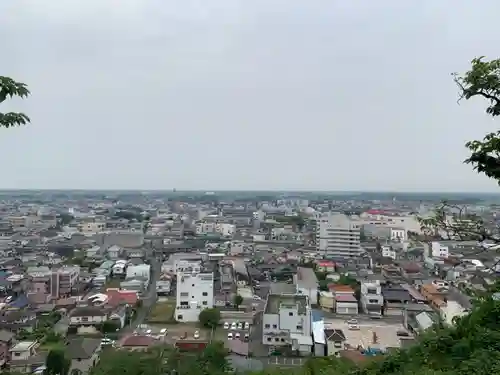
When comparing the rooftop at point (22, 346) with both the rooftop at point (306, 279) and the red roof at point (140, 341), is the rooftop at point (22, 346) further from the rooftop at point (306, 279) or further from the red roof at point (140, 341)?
the rooftop at point (306, 279)

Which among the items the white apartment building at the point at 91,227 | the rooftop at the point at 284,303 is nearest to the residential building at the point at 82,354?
the rooftop at the point at 284,303

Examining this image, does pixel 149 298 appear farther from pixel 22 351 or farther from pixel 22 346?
pixel 22 351

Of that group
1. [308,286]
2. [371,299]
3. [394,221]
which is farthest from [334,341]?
[394,221]

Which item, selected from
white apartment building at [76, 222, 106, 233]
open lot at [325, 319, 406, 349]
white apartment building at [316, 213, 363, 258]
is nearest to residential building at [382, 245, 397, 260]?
white apartment building at [316, 213, 363, 258]

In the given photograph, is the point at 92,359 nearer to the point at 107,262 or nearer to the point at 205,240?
the point at 107,262

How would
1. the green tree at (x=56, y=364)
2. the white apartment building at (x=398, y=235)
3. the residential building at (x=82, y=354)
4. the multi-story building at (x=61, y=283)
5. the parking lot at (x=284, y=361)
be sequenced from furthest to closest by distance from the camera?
the white apartment building at (x=398, y=235), the multi-story building at (x=61, y=283), the residential building at (x=82, y=354), the parking lot at (x=284, y=361), the green tree at (x=56, y=364)

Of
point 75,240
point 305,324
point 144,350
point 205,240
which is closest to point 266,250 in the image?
point 205,240
